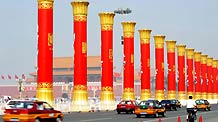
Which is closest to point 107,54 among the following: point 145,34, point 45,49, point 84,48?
point 84,48

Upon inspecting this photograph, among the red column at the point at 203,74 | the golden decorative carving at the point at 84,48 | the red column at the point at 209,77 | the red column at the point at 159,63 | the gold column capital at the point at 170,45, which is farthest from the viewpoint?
the red column at the point at 209,77

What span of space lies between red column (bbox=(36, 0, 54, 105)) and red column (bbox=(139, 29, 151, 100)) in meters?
36.2

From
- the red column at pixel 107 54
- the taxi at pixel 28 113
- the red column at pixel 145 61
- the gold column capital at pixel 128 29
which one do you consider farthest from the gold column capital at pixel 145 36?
the taxi at pixel 28 113

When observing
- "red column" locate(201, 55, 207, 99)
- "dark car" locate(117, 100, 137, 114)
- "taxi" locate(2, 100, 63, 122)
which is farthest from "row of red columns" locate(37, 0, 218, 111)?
"taxi" locate(2, 100, 63, 122)

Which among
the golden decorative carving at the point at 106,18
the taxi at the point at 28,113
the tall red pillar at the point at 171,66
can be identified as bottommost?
the taxi at the point at 28,113

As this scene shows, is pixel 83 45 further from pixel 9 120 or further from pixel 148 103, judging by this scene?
pixel 9 120

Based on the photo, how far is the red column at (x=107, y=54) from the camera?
71.1m

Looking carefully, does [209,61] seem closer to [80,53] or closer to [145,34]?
[145,34]

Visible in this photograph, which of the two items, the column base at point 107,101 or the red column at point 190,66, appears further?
the red column at point 190,66

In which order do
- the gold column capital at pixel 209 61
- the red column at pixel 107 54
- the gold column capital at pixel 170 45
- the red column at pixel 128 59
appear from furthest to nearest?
1. the gold column capital at pixel 209 61
2. the gold column capital at pixel 170 45
3. the red column at pixel 128 59
4. the red column at pixel 107 54

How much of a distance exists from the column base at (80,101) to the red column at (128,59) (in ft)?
61.2

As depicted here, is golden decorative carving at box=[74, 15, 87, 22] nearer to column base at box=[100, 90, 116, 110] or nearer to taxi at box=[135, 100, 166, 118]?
column base at box=[100, 90, 116, 110]

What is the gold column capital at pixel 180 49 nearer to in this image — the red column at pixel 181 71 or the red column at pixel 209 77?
the red column at pixel 181 71

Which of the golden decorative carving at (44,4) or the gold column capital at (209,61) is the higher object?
the golden decorative carving at (44,4)
